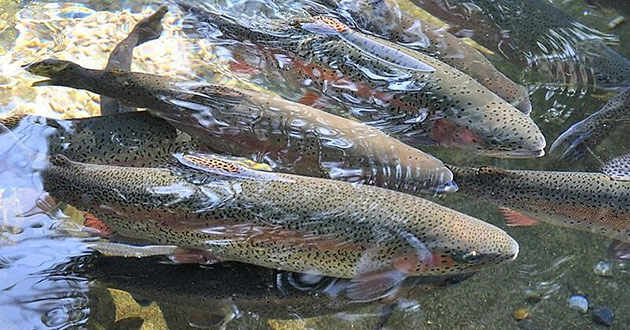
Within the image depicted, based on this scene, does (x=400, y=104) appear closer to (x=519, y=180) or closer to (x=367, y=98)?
(x=367, y=98)

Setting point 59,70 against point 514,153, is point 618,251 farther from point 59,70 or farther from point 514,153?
point 59,70

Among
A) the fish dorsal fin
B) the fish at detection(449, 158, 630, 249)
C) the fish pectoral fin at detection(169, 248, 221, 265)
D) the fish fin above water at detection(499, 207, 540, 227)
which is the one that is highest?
the fish dorsal fin

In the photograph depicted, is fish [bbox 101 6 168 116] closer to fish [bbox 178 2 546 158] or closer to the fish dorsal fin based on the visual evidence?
fish [bbox 178 2 546 158]

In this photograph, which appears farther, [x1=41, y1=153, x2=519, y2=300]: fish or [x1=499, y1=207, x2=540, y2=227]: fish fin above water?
[x1=499, y1=207, x2=540, y2=227]: fish fin above water

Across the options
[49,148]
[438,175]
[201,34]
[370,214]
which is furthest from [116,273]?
[201,34]

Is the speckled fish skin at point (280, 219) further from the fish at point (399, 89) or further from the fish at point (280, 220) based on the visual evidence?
the fish at point (399, 89)

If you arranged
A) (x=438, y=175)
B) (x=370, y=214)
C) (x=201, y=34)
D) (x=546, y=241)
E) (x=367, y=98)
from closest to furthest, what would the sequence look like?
(x=370, y=214) → (x=438, y=175) → (x=546, y=241) → (x=367, y=98) → (x=201, y=34)

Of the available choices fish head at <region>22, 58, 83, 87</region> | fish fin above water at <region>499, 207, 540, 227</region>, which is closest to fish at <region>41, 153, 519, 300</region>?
fish fin above water at <region>499, 207, 540, 227</region>
